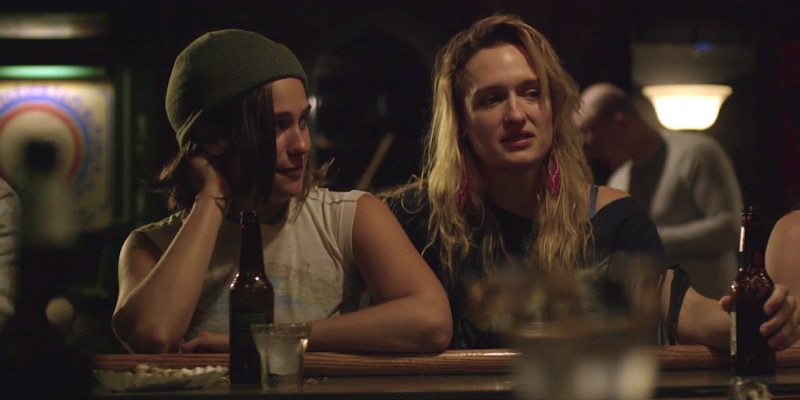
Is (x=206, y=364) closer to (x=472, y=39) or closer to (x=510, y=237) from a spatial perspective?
(x=510, y=237)

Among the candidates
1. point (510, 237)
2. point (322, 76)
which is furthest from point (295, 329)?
point (322, 76)

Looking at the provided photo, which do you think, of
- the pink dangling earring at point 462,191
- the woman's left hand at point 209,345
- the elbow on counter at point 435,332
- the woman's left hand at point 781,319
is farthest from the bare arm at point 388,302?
the woman's left hand at point 781,319

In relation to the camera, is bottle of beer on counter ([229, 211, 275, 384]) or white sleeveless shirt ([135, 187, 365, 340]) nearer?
bottle of beer on counter ([229, 211, 275, 384])

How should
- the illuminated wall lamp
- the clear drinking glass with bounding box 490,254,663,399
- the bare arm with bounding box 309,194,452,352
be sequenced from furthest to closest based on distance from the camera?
the illuminated wall lamp < the bare arm with bounding box 309,194,452,352 < the clear drinking glass with bounding box 490,254,663,399

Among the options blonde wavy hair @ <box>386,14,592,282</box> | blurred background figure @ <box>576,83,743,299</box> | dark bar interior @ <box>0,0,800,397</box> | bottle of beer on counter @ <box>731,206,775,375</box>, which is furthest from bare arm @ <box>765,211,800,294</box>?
dark bar interior @ <box>0,0,800,397</box>

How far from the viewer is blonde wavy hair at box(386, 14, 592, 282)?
2.04 m

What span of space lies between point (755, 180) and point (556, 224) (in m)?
3.29

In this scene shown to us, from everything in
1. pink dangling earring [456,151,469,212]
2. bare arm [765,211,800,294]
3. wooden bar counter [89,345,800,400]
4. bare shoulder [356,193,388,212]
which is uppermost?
pink dangling earring [456,151,469,212]

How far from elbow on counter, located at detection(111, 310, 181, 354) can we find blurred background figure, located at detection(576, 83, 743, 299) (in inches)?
98.0

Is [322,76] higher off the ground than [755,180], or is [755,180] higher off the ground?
[322,76]

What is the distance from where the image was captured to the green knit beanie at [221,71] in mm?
1837

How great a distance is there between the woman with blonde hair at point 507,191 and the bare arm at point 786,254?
9.4 inches

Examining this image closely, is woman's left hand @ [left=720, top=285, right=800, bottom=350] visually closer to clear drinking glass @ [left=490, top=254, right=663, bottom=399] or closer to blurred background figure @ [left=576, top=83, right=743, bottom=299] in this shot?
clear drinking glass @ [left=490, top=254, right=663, bottom=399]

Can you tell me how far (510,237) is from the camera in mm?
2084
